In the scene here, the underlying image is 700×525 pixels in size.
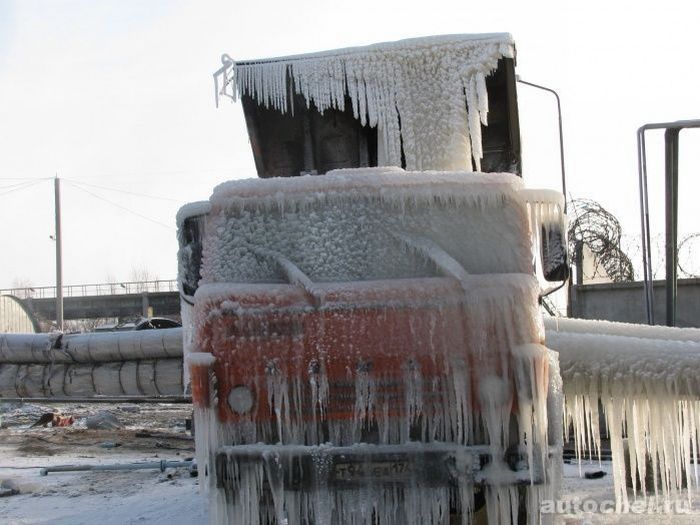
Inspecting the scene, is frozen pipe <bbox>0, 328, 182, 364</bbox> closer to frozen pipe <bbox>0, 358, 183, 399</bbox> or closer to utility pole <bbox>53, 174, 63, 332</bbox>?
frozen pipe <bbox>0, 358, 183, 399</bbox>

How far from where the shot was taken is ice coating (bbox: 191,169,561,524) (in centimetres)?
307

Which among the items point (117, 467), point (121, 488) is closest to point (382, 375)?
point (121, 488)

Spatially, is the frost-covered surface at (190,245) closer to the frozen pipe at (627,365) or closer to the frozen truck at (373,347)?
the frozen truck at (373,347)

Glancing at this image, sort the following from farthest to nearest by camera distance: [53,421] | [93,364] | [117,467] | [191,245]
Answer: [53,421]
[93,364]
[117,467]
[191,245]

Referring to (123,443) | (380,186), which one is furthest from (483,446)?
(123,443)

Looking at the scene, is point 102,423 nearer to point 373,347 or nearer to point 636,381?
point 373,347

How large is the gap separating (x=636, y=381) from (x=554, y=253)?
0.74m

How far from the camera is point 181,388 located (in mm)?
11281

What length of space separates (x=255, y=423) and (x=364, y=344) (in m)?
0.56

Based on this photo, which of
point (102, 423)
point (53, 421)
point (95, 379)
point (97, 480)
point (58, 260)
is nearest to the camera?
point (97, 480)

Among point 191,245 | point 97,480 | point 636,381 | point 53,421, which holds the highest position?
point 191,245

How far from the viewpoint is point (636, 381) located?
3.63 metres

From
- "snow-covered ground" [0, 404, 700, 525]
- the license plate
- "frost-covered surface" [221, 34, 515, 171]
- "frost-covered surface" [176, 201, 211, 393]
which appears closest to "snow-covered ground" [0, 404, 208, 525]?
"snow-covered ground" [0, 404, 700, 525]

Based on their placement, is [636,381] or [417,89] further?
[417,89]
